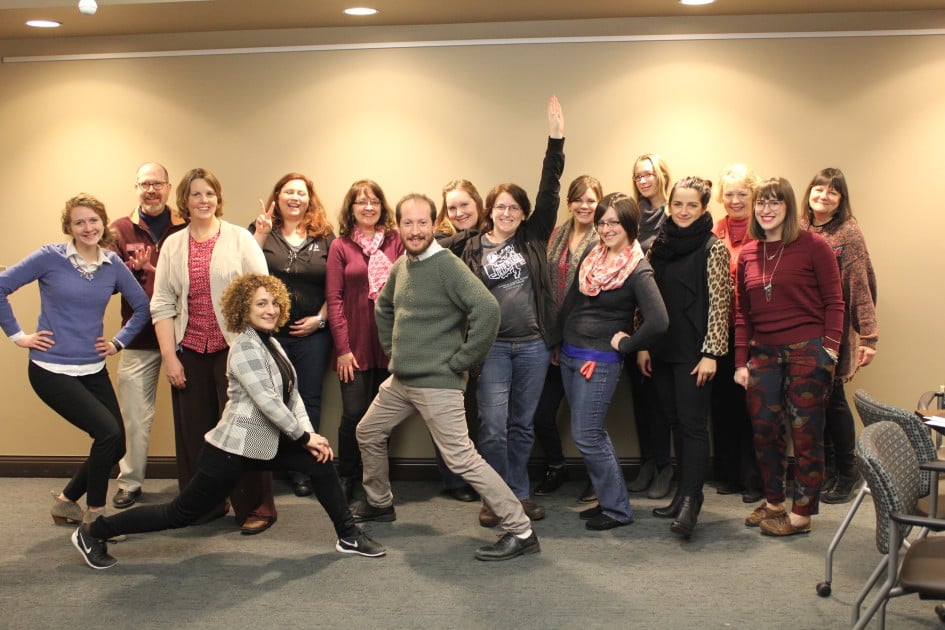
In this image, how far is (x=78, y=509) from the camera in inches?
169

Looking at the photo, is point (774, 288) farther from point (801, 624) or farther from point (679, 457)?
point (801, 624)

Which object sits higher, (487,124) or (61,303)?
(487,124)

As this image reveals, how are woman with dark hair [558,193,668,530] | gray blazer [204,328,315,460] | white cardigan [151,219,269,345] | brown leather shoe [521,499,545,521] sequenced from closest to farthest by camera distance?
gray blazer [204,328,315,460] < woman with dark hair [558,193,668,530] < white cardigan [151,219,269,345] < brown leather shoe [521,499,545,521]

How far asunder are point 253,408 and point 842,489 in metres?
2.98

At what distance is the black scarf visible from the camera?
3994mm

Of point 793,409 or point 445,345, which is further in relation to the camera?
point 793,409

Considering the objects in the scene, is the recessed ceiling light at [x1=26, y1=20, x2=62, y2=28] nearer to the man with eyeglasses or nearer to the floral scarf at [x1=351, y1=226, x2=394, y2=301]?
the man with eyeglasses

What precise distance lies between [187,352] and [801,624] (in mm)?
2910

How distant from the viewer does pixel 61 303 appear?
4094 mm

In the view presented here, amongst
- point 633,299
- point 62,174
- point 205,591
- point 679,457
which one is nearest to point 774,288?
point 633,299

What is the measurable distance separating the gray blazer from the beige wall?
1596 millimetres

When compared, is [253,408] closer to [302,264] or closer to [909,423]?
[302,264]

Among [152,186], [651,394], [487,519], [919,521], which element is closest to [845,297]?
[651,394]

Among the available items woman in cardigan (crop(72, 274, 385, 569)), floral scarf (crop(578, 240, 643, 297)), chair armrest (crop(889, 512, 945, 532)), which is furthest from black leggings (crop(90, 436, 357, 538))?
chair armrest (crop(889, 512, 945, 532))
